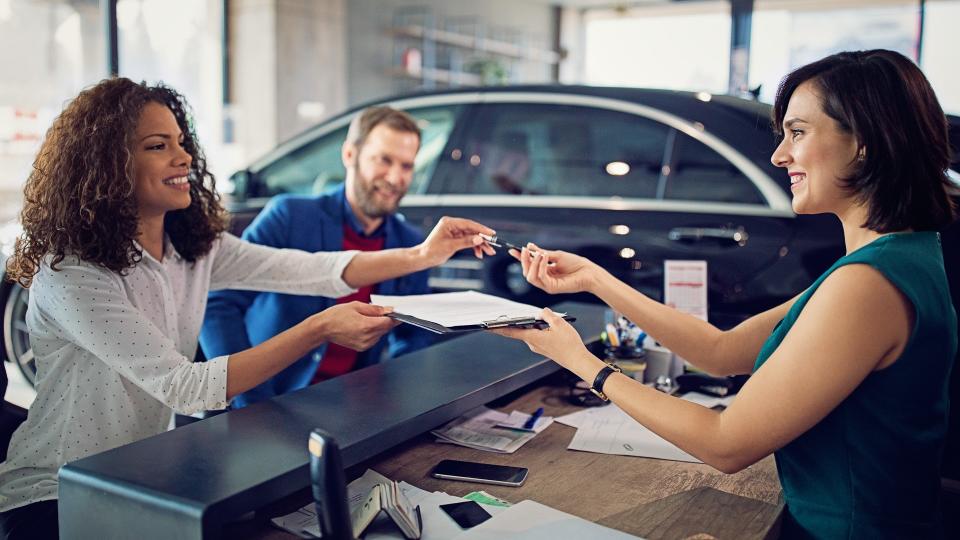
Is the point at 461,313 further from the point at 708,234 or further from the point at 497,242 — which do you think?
the point at 708,234

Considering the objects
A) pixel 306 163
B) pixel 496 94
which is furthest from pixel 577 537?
pixel 306 163

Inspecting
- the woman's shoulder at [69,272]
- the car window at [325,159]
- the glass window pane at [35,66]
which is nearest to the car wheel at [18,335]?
the car window at [325,159]

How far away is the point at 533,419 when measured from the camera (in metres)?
1.77

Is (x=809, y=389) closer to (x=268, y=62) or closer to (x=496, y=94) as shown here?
(x=496, y=94)

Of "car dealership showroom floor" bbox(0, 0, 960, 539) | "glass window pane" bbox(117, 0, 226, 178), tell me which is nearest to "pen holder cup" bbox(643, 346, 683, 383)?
"car dealership showroom floor" bbox(0, 0, 960, 539)

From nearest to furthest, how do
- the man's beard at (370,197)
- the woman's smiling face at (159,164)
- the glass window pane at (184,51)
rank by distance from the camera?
the woman's smiling face at (159,164) → the man's beard at (370,197) → the glass window pane at (184,51)

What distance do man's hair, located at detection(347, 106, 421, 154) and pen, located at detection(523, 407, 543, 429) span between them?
4.37ft

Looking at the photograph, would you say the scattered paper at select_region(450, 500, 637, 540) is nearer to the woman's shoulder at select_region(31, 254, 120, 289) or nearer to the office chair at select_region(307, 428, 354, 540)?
the office chair at select_region(307, 428, 354, 540)

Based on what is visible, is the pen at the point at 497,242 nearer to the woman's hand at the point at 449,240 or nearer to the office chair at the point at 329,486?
the woman's hand at the point at 449,240

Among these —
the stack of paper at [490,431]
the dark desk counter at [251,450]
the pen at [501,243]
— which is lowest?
the stack of paper at [490,431]

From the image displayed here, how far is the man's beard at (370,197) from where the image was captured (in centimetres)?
272

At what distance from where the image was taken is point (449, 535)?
123 cm

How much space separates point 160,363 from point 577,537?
0.81 meters

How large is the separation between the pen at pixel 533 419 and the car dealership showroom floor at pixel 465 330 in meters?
0.03
